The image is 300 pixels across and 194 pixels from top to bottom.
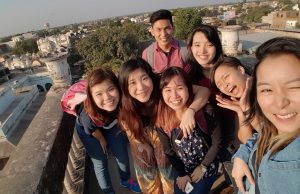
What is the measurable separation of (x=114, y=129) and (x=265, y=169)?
152 centimetres

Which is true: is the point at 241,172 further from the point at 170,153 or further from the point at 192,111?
the point at 170,153

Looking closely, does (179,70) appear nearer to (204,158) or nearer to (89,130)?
(204,158)

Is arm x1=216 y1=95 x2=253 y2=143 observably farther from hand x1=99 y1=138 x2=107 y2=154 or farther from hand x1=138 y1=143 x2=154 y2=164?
hand x1=99 y1=138 x2=107 y2=154

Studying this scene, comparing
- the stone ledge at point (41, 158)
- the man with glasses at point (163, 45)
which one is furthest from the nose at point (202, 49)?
the stone ledge at point (41, 158)

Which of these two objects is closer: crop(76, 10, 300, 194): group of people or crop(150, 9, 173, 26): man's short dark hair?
crop(76, 10, 300, 194): group of people

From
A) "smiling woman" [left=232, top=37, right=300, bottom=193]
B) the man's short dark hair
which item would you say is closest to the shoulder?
"smiling woman" [left=232, top=37, right=300, bottom=193]

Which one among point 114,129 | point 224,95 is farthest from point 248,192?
point 114,129

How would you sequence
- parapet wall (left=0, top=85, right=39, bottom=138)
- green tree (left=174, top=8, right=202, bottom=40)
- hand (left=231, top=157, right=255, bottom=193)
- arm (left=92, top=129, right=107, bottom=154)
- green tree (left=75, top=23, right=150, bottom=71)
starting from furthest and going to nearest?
green tree (left=174, top=8, right=202, bottom=40) < green tree (left=75, top=23, right=150, bottom=71) < parapet wall (left=0, top=85, right=39, bottom=138) < arm (left=92, top=129, right=107, bottom=154) < hand (left=231, top=157, right=255, bottom=193)

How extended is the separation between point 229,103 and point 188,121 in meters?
0.37

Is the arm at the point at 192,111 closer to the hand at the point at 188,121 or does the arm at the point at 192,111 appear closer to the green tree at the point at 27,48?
the hand at the point at 188,121

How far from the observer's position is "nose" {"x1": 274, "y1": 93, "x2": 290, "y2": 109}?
1.20 metres

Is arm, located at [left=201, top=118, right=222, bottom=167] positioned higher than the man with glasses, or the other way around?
the man with glasses

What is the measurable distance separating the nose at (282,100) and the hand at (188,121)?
86 cm

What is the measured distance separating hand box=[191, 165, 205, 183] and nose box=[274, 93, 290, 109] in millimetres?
1222
